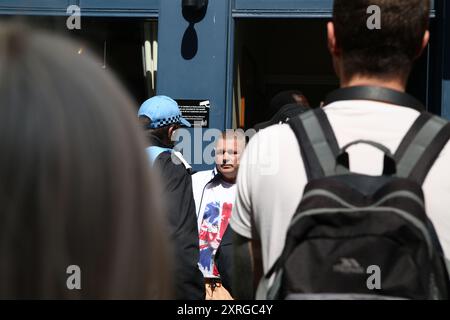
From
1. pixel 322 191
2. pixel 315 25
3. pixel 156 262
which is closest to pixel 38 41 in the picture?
pixel 156 262

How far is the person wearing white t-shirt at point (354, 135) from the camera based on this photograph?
1.81 m

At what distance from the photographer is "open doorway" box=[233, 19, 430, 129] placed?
23.1ft

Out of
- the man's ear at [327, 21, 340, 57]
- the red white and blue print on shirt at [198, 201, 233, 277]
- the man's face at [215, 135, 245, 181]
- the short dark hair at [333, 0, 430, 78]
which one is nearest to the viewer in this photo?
the short dark hair at [333, 0, 430, 78]

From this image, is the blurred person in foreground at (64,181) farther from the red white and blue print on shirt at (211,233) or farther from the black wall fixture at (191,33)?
the black wall fixture at (191,33)

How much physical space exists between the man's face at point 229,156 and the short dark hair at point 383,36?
3.25 metres

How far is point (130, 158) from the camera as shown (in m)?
1.18

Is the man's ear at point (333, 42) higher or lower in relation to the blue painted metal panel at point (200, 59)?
lower

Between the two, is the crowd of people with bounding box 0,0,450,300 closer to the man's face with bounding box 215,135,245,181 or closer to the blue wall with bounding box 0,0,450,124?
the man's face with bounding box 215,135,245,181

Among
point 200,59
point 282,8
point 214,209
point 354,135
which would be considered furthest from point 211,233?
point 354,135

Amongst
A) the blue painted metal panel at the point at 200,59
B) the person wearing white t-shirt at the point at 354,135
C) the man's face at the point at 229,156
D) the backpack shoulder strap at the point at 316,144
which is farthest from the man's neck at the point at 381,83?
the blue painted metal panel at the point at 200,59

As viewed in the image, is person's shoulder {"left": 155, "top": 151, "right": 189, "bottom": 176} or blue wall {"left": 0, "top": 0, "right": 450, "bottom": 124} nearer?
person's shoulder {"left": 155, "top": 151, "right": 189, "bottom": 176}

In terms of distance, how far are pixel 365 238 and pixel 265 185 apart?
0.37 m

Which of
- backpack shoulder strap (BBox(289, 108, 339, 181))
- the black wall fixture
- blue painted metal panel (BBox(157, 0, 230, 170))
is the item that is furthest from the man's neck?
the black wall fixture
